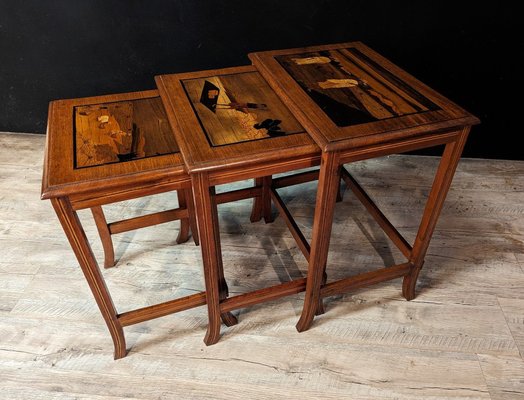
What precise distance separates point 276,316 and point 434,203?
2.16 ft

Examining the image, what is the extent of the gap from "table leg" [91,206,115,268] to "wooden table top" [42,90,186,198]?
36 cm

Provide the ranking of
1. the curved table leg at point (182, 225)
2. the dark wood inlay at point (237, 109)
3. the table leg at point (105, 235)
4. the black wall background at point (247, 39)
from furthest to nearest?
the black wall background at point (247, 39) → the curved table leg at point (182, 225) → the table leg at point (105, 235) → the dark wood inlay at point (237, 109)

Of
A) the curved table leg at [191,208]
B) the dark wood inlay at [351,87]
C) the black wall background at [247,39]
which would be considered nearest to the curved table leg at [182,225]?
the curved table leg at [191,208]

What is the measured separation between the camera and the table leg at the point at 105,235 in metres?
1.45

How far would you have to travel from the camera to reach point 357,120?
108 cm

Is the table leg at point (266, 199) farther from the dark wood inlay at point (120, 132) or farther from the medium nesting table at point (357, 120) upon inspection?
the dark wood inlay at point (120, 132)

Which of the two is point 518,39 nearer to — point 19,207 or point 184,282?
point 184,282

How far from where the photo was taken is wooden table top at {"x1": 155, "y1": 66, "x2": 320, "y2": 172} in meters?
1.00

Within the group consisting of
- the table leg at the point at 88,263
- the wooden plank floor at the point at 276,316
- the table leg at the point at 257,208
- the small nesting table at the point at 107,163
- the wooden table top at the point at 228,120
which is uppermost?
the wooden table top at the point at 228,120

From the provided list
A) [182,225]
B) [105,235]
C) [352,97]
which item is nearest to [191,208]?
[182,225]

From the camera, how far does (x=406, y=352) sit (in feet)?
4.41

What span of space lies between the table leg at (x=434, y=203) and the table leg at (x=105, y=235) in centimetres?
110

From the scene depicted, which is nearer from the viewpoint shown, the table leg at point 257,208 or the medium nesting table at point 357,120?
the medium nesting table at point 357,120

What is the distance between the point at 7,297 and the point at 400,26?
2.01m
